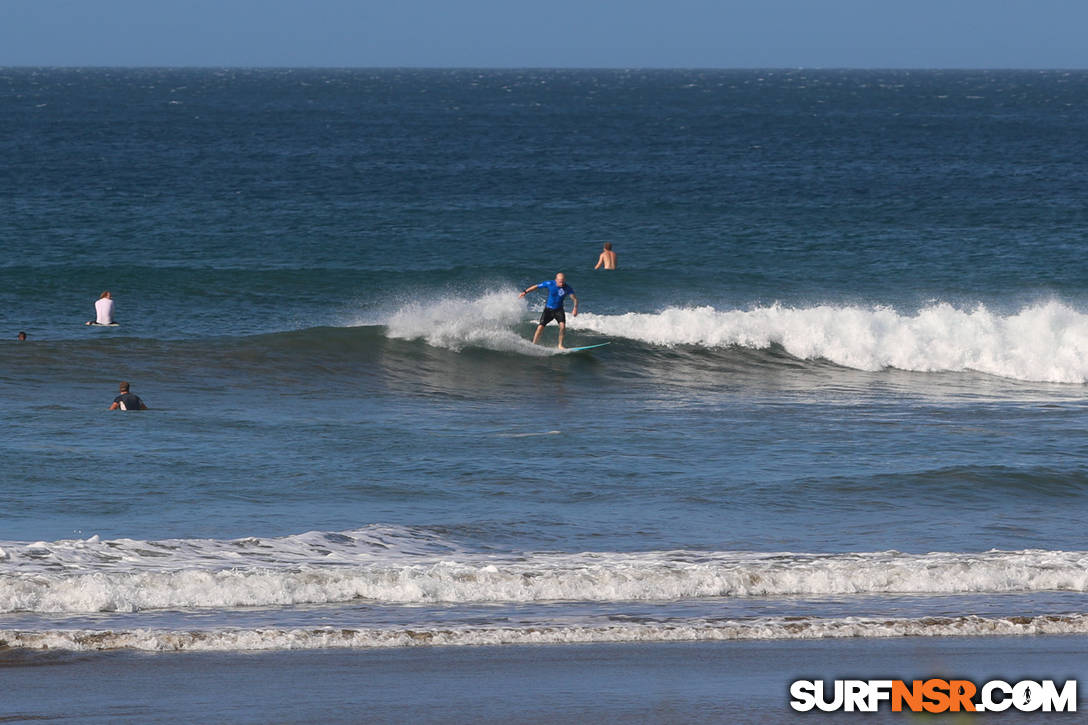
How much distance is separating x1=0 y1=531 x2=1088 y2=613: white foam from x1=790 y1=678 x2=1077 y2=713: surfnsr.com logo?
2.76 m

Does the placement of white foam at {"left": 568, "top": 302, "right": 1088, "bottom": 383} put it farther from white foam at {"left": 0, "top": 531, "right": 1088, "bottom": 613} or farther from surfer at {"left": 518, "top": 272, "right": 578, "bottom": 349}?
white foam at {"left": 0, "top": 531, "right": 1088, "bottom": 613}

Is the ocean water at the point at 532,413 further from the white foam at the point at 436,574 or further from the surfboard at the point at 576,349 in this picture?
the surfboard at the point at 576,349

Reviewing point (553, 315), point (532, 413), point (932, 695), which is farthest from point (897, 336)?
point (932, 695)

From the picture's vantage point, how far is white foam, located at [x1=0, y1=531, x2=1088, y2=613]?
437 inches

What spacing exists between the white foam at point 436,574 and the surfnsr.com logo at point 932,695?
2763mm

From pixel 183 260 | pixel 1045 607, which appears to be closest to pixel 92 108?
pixel 183 260

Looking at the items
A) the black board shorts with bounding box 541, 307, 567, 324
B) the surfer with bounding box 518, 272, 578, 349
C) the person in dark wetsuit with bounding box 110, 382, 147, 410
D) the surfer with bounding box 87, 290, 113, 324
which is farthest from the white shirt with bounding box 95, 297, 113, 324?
the black board shorts with bounding box 541, 307, 567, 324

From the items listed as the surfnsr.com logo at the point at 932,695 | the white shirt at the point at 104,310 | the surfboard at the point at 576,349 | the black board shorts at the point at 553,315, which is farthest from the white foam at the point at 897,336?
the surfnsr.com logo at the point at 932,695

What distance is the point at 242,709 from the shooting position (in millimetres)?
8352

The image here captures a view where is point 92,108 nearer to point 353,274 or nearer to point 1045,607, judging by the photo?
point 353,274

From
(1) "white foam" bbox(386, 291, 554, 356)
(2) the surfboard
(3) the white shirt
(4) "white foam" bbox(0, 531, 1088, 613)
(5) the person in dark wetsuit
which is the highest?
(3) the white shirt

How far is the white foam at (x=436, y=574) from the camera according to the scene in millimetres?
11094

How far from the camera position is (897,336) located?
88.0 feet

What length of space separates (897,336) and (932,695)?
61.8 ft
